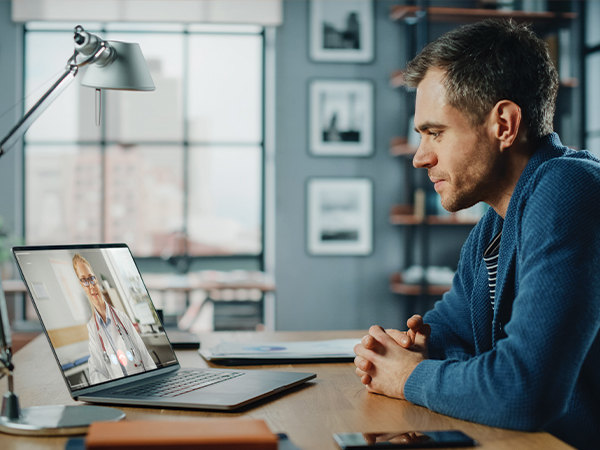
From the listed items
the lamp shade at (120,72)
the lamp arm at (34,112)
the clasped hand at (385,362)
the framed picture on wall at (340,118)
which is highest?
the framed picture on wall at (340,118)

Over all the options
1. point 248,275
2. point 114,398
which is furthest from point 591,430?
point 248,275

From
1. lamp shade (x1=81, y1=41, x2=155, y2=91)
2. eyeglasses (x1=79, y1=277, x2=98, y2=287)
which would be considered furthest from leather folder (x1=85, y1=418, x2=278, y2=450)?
lamp shade (x1=81, y1=41, x2=155, y2=91)

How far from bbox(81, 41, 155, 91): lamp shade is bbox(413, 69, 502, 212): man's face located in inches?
24.3

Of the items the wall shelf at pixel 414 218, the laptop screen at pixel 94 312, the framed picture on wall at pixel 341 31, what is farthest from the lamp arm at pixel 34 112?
the framed picture on wall at pixel 341 31

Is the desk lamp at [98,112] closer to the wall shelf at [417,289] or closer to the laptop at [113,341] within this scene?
the laptop at [113,341]

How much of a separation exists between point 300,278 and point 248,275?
0.48m

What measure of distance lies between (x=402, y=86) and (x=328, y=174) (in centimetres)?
93

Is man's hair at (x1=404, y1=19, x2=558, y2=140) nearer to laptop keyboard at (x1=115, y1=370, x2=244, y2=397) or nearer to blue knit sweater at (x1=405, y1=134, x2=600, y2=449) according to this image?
blue knit sweater at (x1=405, y1=134, x2=600, y2=449)

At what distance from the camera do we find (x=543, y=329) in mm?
810

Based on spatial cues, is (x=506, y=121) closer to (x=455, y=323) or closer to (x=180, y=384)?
(x=455, y=323)

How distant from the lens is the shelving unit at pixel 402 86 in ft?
14.1

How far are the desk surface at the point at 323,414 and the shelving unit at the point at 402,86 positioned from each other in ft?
10.7

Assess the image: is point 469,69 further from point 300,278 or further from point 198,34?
point 198,34

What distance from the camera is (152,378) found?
1.04 meters
